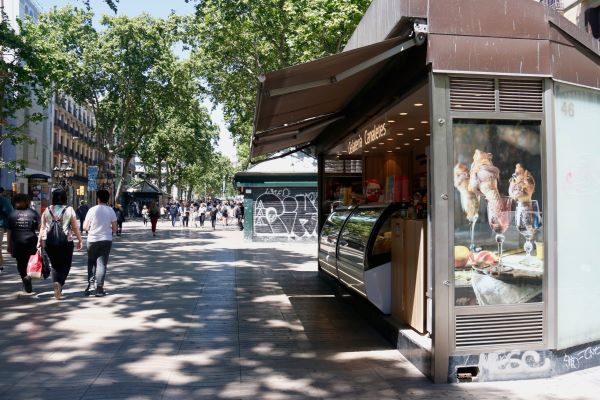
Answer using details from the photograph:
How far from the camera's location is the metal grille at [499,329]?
4.78m

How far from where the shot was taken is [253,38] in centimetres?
2255

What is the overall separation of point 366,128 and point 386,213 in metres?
2.08

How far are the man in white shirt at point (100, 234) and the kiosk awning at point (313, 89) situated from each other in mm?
2623

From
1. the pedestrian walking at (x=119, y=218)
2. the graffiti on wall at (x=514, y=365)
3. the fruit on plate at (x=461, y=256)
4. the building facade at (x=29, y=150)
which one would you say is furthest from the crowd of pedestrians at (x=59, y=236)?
the building facade at (x=29, y=150)

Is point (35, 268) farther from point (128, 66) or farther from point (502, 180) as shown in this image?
point (128, 66)

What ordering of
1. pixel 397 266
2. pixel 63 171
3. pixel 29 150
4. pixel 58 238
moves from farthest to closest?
pixel 29 150 → pixel 63 171 → pixel 58 238 → pixel 397 266

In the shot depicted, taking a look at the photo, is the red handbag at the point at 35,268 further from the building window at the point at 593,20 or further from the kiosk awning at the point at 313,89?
the building window at the point at 593,20

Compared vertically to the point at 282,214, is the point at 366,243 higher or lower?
lower

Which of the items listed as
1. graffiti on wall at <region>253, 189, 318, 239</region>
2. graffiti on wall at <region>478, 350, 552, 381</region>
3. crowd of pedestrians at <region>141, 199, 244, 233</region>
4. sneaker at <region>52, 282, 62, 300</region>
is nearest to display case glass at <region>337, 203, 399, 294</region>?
graffiti on wall at <region>478, 350, 552, 381</region>

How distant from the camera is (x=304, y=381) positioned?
15.8ft

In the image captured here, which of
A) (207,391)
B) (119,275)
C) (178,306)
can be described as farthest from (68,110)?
(207,391)

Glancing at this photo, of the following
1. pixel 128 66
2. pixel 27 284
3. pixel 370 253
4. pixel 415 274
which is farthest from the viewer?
pixel 128 66

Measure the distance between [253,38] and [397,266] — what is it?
18.2 meters

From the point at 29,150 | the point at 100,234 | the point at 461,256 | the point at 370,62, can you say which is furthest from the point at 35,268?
the point at 29,150
